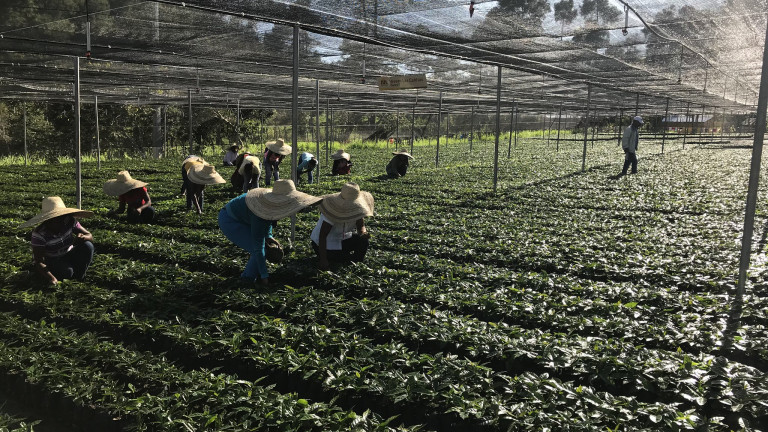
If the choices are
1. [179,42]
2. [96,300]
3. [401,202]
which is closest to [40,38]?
[179,42]

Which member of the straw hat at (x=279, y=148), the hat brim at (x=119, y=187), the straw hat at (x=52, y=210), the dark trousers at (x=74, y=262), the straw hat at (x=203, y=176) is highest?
the straw hat at (x=279, y=148)

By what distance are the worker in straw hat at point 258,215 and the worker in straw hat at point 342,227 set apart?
352mm

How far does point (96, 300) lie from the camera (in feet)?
20.5

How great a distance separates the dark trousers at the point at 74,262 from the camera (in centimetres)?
689

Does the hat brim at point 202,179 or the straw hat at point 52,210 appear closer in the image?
the straw hat at point 52,210

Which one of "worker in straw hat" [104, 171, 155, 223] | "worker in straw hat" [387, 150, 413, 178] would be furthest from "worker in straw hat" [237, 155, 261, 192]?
"worker in straw hat" [387, 150, 413, 178]

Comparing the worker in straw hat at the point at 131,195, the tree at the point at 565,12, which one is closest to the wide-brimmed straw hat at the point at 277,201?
the worker in straw hat at the point at 131,195

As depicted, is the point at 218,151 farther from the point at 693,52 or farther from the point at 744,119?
the point at 744,119

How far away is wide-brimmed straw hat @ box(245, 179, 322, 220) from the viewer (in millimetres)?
6695

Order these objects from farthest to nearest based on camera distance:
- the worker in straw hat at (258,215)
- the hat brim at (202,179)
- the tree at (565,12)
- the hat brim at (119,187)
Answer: the hat brim at (202,179), the hat brim at (119,187), the tree at (565,12), the worker in straw hat at (258,215)

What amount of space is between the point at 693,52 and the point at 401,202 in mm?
8868

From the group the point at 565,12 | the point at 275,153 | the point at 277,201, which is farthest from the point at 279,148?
the point at 277,201

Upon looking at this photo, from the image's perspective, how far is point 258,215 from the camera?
665cm

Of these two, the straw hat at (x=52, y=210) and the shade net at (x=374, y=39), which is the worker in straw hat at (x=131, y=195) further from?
the straw hat at (x=52, y=210)
